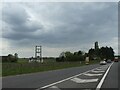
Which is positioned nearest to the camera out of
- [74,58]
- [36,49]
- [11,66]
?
[11,66]

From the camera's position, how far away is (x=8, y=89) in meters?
14.7

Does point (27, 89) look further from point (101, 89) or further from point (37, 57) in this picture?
point (37, 57)

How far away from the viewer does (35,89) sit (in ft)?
47.8

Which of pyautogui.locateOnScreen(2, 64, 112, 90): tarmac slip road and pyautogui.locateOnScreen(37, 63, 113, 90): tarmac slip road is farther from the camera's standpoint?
pyautogui.locateOnScreen(2, 64, 112, 90): tarmac slip road

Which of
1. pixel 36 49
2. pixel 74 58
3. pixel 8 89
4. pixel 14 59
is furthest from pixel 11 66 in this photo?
pixel 74 58

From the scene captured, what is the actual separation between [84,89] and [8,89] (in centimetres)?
378

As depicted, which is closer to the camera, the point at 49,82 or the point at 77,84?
the point at 77,84

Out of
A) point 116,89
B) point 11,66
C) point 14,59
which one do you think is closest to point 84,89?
point 116,89

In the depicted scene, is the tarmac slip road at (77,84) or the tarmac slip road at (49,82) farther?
the tarmac slip road at (49,82)

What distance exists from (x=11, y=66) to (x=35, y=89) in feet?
105

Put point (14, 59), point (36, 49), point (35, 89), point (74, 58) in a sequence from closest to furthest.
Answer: point (35, 89) < point (36, 49) < point (14, 59) < point (74, 58)

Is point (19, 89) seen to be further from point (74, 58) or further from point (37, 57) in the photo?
point (74, 58)

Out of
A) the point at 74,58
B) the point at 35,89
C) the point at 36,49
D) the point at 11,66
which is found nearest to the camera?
the point at 35,89

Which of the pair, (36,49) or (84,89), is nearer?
(84,89)
